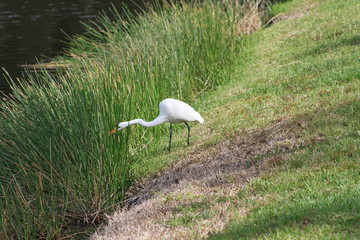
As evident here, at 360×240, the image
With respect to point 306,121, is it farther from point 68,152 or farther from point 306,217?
point 68,152

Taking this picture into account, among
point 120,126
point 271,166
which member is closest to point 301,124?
point 271,166

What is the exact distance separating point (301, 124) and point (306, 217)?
245 centimetres

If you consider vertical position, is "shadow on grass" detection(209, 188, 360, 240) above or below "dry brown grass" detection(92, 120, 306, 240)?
above

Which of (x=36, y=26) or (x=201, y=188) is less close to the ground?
(x=201, y=188)

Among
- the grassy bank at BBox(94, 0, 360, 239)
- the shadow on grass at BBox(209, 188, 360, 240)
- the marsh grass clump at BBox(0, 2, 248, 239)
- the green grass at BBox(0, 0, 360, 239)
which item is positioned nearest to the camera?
the shadow on grass at BBox(209, 188, 360, 240)

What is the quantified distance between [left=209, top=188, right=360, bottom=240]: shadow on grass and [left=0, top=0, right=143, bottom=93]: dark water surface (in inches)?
392

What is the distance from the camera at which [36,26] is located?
20688 mm

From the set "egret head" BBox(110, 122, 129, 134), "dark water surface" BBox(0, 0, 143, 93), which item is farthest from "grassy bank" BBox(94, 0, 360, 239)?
"dark water surface" BBox(0, 0, 143, 93)

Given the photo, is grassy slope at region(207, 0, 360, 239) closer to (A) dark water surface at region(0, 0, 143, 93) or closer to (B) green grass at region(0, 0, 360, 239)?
(B) green grass at region(0, 0, 360, 239)

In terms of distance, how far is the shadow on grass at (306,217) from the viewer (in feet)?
13.5

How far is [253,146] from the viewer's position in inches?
251

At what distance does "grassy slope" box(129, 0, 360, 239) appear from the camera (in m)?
4.32

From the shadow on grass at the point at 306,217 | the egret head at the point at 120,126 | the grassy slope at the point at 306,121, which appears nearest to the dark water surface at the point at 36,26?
the grassy slope at the point at 306,121

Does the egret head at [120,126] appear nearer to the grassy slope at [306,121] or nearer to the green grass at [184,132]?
the green grass at [184,132]
